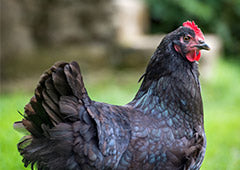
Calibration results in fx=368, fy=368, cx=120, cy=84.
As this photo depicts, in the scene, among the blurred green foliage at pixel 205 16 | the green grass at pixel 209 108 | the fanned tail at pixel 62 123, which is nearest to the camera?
the fanned tail at pixel 62 123

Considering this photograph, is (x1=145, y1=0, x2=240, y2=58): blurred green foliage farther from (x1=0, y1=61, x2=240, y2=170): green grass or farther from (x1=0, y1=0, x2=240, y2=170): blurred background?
(x1=0, y1=0, x2=240, y2=170): blurred background

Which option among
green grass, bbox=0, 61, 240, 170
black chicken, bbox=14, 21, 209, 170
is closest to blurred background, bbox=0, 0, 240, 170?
green grass, bbox=0, 61, 240, 170

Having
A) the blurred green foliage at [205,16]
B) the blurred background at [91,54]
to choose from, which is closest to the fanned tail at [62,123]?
the blurred background at [91,54]

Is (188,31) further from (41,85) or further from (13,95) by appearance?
(13,95)

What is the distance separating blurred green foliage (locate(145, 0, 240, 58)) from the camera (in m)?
11.2

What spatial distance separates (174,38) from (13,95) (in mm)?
5033

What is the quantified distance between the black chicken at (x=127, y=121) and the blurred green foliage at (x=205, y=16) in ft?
26.6

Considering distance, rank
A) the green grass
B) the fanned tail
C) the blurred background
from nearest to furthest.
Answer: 1. the fanned tail
2. the green grass
3. the blurred background

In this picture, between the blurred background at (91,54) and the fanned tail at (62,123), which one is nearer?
the fanned tail at (62,123)

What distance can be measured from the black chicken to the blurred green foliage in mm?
8123

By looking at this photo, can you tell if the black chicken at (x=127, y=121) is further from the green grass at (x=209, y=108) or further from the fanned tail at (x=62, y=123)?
the green grass at (x=209, y=108)

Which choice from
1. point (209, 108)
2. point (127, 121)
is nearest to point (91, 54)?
point (209, 108)

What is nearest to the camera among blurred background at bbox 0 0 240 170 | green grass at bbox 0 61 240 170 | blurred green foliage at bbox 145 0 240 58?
green grass at bbox 0 61 240 170

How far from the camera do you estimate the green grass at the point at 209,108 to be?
472 centimetres
